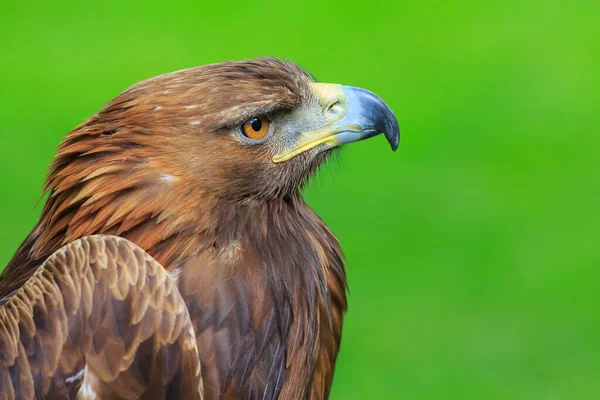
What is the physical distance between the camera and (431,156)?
9.60 meters

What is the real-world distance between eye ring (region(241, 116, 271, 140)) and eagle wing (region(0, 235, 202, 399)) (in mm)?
610

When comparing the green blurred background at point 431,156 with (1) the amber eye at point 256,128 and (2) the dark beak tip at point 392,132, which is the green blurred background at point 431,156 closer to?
(2) the dark beak tip at point 392,132

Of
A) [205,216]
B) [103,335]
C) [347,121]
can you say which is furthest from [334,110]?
[103,335]

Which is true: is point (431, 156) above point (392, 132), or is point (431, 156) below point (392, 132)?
below

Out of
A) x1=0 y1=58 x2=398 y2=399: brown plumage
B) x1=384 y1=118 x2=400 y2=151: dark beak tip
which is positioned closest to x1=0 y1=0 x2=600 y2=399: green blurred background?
x1=384 y1=118 x2=400 y2=151: dark beak tip

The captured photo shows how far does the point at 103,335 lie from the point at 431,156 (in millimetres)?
5738

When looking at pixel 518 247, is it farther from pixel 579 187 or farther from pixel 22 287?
pixel 22 287

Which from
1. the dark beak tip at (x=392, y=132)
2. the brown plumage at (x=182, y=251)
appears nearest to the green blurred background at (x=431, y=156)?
the dark beak tip at (x=392, y=132)

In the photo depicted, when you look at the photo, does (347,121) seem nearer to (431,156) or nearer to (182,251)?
(182,251)

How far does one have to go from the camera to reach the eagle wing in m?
4.17

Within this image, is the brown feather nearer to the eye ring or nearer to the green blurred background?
the eye ring

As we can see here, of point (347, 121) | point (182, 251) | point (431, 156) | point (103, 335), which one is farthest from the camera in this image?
point (431, 156)

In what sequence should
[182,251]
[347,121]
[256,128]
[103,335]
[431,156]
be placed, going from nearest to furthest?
[103,335] → [182,251] → [256,128] → [347,121] → [431,156]

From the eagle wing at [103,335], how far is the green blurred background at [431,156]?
9.05ft
